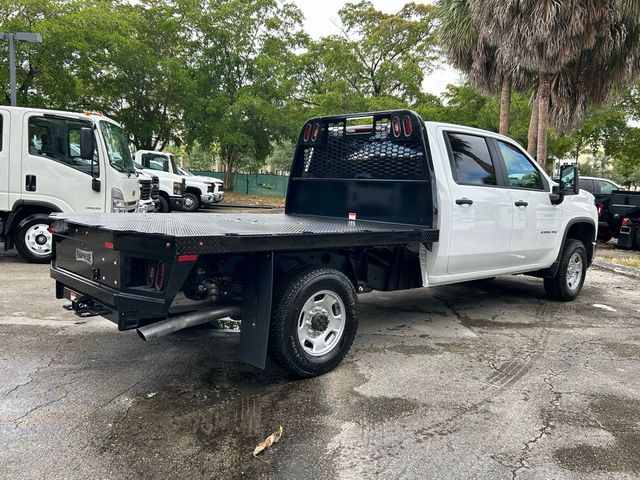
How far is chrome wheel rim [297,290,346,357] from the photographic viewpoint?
12.6 ft

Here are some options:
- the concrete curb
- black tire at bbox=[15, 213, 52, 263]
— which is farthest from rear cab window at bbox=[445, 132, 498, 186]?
black tire at bbox=[15, 213, 52, 263]

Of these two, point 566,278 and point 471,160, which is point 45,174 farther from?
point 566,278

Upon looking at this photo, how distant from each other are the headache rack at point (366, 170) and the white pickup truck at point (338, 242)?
1 cm

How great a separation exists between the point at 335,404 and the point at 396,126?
9.04 feet

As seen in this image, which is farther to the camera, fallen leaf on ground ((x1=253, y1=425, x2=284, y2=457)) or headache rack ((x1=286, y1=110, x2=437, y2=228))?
headache rack ((x1=286, y1=110, x2=437, y2=228))

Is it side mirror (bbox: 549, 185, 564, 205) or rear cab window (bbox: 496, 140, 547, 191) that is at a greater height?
rear cab window (bbox: 496, 140, 547, 191)

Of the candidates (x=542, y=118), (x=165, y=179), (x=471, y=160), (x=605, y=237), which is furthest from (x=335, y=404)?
(x=165, y=179)

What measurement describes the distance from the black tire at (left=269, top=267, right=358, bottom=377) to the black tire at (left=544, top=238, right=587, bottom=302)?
12.8ft

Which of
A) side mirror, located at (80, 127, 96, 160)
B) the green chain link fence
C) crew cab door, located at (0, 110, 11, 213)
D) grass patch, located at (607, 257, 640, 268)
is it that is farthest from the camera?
the green chain link fence

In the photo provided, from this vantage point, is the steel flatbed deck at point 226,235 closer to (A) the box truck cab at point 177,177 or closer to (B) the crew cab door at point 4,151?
(B) the crew cab door at point 4,151

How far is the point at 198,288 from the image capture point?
3520 millimetres

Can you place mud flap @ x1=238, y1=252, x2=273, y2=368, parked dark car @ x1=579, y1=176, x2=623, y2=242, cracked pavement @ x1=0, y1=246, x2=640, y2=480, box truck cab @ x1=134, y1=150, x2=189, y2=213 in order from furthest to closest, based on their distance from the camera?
box truck cab @ x1=134, y1=150, x2=189, y2=213
parked dark car @ x1=579, y1=176, x2=623, y2=242
mud flap @ x1=238, y1=252, x2=273, y2=368
cracked pavement @ x1=0, y1=246, x2=640, y2=480

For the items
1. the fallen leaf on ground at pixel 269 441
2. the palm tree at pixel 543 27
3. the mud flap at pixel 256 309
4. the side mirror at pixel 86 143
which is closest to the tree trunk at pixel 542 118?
the palm tree at pixel 543 27

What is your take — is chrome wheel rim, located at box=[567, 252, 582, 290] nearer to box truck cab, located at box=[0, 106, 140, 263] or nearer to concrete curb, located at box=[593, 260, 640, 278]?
concrete curb, located at box=[593, 260, 640, 278]
